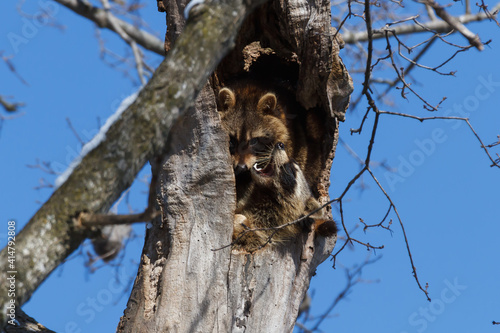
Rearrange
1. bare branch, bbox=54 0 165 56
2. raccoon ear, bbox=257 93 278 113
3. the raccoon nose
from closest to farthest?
the raccoon nose < raccoon ear, bbox=257 93 278 113 < bare branch, bbox=54 0 165 56

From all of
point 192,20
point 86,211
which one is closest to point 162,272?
point 86,211

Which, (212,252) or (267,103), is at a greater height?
(267,103)

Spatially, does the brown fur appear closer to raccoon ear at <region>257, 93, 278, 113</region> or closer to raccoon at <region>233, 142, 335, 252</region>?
raccoon ear at <region>257, 93, 278, 113</region>

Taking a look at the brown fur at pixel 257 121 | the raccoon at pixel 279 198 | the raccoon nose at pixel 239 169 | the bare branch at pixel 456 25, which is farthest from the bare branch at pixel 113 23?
the bare branch at pixel 456 25

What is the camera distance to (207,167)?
3908mm

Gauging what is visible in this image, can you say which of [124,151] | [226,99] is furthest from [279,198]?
[124,151]

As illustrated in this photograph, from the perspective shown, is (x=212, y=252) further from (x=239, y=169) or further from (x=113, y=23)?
(x=113, y=23)

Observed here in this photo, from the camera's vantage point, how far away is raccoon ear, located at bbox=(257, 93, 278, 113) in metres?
5.44

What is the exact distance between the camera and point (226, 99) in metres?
5.32

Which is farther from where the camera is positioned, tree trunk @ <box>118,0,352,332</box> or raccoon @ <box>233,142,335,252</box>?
raccoon @ <box>233,142,335,252</box>

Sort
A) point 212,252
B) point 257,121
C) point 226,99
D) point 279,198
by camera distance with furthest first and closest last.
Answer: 1. point 257,121
2. point 226,99
3. point 279,198
4. point 212,252

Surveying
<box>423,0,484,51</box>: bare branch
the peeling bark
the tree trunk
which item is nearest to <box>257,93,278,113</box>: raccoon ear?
the tree trunk

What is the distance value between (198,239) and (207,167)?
489mm

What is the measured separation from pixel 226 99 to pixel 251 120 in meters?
0.31
